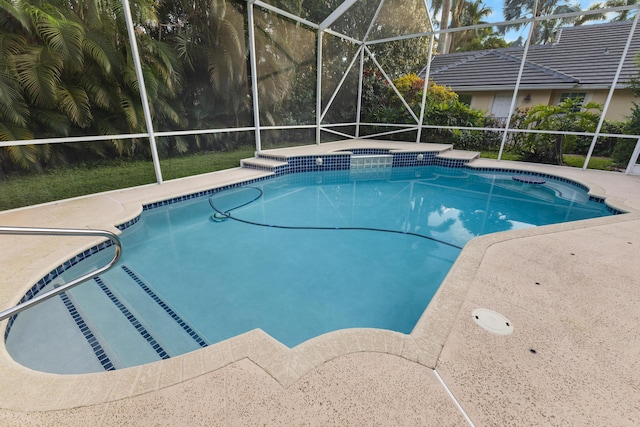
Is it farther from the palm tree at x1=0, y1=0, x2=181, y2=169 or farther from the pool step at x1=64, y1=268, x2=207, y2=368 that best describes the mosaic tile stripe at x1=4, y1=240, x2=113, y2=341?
the palm tree at x1=0, y1=0, x2=181, y2=169

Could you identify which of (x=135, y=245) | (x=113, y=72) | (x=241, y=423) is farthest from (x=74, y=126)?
(x=241, y=423)

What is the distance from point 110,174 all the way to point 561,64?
52.0 ft

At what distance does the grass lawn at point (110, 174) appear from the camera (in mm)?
5191

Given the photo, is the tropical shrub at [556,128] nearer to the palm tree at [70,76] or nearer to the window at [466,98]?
the window at [466,98]

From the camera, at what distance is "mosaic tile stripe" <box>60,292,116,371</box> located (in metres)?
2.01

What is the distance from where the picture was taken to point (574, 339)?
1.69m

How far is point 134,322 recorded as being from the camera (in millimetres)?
2414

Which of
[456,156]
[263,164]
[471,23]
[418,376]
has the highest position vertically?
→ [471,23]

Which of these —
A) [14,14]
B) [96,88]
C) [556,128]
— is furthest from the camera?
[556,128]

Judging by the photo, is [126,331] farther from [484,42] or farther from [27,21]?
[484,42]

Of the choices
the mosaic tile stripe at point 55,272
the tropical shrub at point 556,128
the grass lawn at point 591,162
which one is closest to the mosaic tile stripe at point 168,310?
the mosaic tile stripe at point 55,272

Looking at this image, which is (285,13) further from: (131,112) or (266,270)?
Answer: (266,270)

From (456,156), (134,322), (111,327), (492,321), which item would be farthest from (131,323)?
(456,156)

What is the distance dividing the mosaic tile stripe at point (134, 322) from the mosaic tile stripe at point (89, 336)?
26cm
